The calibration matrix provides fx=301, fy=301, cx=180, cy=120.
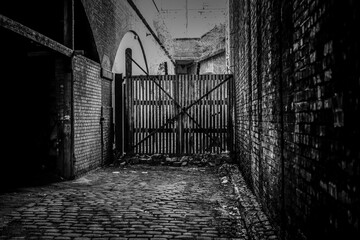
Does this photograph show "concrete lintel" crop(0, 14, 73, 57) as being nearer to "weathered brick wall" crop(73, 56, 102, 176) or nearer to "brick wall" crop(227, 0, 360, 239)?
"weathered brick wall" crop(73, 56, 102, 176)

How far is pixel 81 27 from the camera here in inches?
313

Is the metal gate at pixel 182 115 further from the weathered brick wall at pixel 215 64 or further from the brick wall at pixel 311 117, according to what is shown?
the weathered brick wall at pixel 215 64

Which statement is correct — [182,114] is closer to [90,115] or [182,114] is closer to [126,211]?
[90,115]

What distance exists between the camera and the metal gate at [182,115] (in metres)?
9.52

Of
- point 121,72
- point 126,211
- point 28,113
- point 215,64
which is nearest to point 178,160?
point 121,72

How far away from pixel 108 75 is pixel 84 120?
6.80ft

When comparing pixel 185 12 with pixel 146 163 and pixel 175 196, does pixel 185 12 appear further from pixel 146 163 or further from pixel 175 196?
pixel 175 196

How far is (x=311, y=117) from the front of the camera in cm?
220

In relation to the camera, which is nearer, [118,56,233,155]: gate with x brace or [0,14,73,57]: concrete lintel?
[0,14,73,57]: concrete lintel

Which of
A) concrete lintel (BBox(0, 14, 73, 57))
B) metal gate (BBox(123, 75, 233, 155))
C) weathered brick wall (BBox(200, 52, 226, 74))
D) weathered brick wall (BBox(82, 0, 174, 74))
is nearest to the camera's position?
concrete lintel (BBox(0, 14, 73, 57))

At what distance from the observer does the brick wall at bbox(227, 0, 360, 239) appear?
1568 mm

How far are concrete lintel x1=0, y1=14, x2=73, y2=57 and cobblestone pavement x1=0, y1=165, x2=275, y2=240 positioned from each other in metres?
2.80

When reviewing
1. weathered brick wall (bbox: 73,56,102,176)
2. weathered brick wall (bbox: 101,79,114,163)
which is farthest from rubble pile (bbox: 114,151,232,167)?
weathered brick wall (bbox: 73,56,102,176)

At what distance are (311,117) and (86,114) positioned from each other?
631 centimetres
